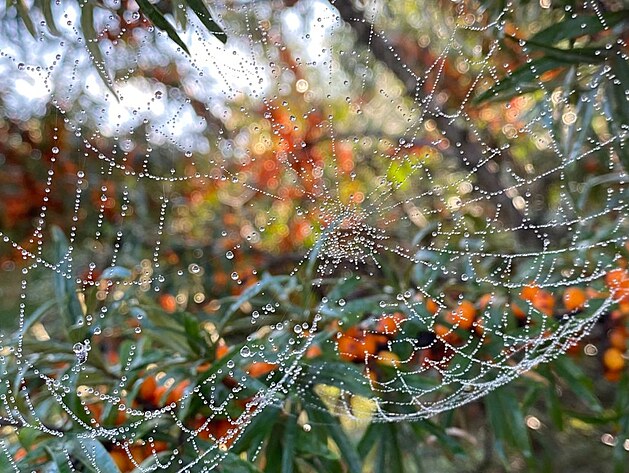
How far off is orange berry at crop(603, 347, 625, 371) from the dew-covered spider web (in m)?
0.06

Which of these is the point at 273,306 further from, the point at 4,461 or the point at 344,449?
the point at 4,461

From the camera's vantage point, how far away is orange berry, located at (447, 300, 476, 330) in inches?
27.1

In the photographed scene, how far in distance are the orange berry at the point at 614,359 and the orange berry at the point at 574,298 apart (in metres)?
0.07

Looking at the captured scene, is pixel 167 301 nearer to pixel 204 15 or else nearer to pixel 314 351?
pixel 314 351

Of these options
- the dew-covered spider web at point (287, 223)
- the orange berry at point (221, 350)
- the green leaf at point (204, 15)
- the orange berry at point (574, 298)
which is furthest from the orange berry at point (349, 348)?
the green leaf at point (204, 15)

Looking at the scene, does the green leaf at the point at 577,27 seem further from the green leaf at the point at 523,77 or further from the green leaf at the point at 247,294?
the green leaf at the point at 247,294

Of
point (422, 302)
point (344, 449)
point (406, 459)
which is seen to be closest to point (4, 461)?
point (344, 449)

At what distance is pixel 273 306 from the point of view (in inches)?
27.4

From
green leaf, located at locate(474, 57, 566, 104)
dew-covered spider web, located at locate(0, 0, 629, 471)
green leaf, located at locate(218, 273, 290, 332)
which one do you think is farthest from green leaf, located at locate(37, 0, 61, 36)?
green leaf, located at locate(474, 57, 566, 104)

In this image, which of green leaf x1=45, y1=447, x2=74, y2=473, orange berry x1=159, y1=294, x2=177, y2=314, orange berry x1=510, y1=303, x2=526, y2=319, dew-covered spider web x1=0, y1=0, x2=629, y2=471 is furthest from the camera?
orange berry x1=159, y1=294, x2=177, y2=314

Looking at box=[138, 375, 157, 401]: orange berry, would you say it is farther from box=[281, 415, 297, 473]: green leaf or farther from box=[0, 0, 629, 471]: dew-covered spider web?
box=[281, 415, 297, 473]: green leaf

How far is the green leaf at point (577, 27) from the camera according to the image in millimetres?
640

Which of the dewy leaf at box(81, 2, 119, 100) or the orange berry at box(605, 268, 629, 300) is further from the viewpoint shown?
the orange berry at box(605, 268, 629, 300)

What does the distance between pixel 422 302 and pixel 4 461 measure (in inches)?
15.8
